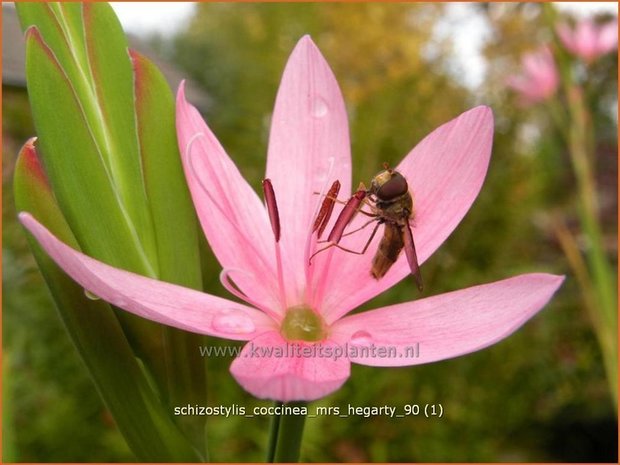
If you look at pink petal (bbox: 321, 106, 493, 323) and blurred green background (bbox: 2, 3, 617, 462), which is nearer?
pink petal (bbox: 321, 106, 493, 323)

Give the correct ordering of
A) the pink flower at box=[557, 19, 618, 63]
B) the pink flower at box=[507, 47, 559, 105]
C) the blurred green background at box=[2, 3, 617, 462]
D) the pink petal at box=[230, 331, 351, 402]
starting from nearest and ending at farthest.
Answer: the pink petal at box=[230, 331, 351, 402] < the blurred green background at box=[2, 3, 617, 462] < the pink flower at box=[557, 19, 618, 63] < the pink flower at box=[507, 47, 559, 105]

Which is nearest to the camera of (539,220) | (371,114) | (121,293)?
(121,293)

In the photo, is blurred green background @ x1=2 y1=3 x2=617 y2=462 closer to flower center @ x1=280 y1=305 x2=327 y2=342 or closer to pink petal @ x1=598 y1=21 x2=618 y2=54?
pink petal @ x1=598 y1=21 x2=618 y2=54

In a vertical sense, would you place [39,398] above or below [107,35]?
above

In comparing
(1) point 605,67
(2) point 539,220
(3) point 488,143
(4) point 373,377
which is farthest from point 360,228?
(1) point 605,67

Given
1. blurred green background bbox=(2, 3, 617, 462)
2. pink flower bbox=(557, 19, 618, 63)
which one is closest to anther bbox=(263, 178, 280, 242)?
blurred green background bbox=(2, 3, 617, 462)

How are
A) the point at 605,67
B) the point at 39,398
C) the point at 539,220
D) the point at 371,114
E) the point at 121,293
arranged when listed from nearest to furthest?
1. the point at 121,293
2. the point at 39,398
3. the point at 371,114
4. the point at 539,220
5. the point at 605,67

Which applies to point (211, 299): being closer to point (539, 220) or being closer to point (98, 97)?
point (98, 97)
